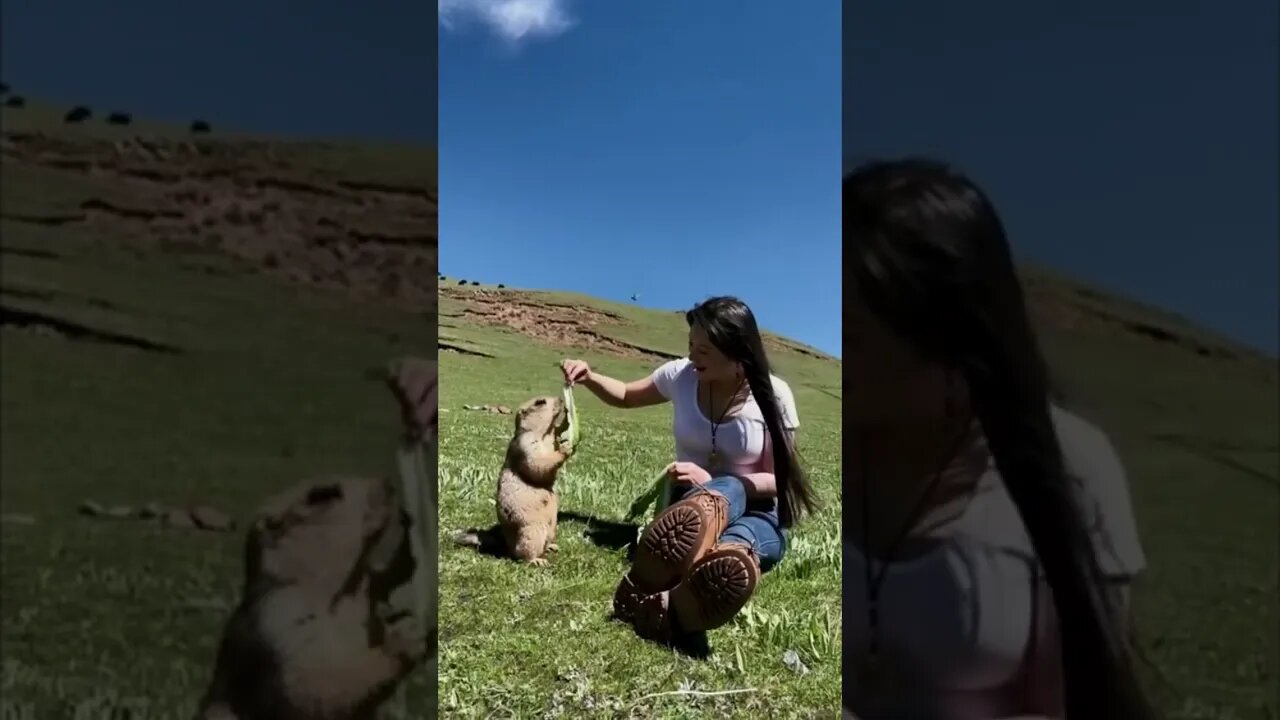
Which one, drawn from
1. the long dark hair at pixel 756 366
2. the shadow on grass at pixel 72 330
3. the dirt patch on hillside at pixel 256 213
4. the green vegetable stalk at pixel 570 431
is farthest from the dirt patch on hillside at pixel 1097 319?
the green vegetable stalk at pixel 570 431

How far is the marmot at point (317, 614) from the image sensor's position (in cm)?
121

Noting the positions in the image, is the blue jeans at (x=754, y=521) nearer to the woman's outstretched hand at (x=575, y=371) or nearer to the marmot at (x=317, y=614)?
the woman's outstretched hand at (x=575, y=371)

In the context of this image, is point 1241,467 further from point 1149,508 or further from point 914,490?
point 914,490

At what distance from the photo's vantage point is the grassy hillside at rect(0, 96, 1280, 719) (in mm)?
1027

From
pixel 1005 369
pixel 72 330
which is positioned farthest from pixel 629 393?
pixel 1005 369

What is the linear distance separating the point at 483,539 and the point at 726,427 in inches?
41.8

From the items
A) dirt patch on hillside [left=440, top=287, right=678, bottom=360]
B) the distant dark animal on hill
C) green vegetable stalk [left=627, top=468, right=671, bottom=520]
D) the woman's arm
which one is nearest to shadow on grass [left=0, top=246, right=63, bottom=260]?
the distant dark animal on hill

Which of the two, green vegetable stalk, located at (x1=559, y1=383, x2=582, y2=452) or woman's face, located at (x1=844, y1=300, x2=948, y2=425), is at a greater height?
woman's face, located at (x1=844, y1=300, x2=948, y2=425)

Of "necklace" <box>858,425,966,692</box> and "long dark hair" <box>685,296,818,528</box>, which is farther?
"long dark hair" <box>685,296,818,528</box>

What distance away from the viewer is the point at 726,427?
7.54 feet

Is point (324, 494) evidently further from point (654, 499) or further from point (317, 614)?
point (654, 499)

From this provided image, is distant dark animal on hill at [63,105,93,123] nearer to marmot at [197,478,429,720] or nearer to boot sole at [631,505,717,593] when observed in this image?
marmot at [197,478,429,720]

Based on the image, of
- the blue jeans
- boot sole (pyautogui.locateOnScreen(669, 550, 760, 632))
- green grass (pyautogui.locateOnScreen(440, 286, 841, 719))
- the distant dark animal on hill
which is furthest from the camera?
the blue jeans

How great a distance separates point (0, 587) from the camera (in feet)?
4.43
